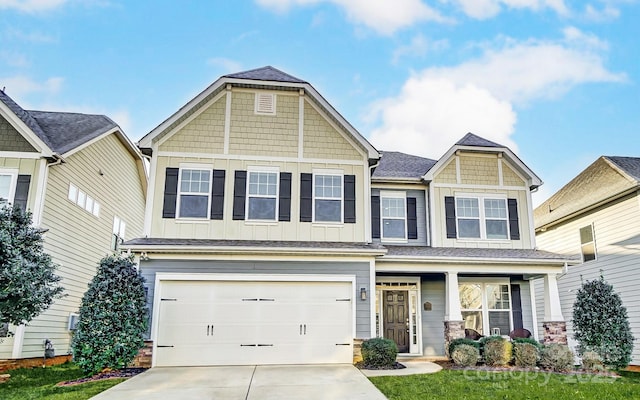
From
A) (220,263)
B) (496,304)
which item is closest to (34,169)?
(220,263)

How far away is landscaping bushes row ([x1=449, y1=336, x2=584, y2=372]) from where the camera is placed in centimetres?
1049

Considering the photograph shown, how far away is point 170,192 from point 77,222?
378 centimetres

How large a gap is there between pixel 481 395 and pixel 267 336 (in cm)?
528

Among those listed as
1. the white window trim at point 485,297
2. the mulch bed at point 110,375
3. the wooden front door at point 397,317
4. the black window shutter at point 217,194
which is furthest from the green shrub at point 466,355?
the mulch bed at point 110,375

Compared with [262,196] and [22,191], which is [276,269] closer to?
[262,196]

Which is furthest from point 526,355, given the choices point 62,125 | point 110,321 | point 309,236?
point 62,125

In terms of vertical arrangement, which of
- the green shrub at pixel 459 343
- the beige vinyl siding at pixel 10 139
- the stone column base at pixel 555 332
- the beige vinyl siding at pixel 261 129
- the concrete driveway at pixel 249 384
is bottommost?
the concrete driveway at pixel 249 384

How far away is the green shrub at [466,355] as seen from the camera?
10.8 meters

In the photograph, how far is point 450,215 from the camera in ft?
44.8

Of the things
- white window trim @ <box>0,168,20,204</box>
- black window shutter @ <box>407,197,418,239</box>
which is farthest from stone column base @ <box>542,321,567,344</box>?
white window trim @ <box>0,168,20,204</box>

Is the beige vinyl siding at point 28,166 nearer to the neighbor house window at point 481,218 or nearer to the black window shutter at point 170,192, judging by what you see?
the black window shutter at point 170,192

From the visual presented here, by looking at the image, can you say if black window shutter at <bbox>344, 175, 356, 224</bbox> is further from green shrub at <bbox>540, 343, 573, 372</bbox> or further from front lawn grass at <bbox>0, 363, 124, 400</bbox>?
front lawn grass at <bbox>0, 363, 124, 400</bbox>

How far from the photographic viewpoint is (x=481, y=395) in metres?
7.43

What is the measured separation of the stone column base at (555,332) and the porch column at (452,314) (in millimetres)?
2289
